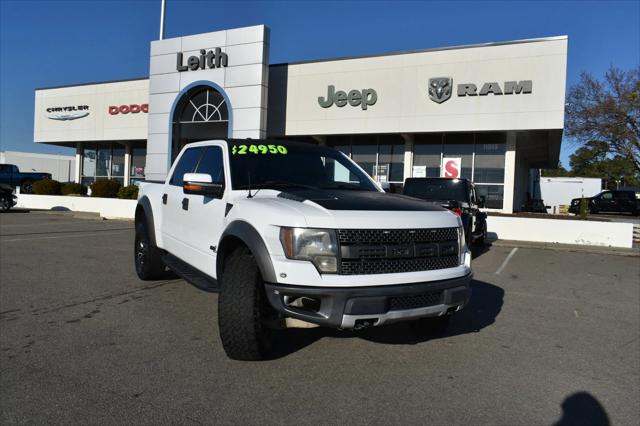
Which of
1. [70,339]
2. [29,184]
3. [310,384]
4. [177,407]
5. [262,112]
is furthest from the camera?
[29,184]

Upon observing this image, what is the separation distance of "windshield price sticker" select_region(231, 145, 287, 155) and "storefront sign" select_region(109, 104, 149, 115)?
23.4m

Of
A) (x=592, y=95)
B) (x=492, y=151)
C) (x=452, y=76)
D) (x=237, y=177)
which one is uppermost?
(x=592, y=95)

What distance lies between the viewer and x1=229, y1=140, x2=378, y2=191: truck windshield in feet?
14.5

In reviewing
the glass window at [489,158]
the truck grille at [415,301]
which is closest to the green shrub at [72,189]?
the glass window at [489,158]

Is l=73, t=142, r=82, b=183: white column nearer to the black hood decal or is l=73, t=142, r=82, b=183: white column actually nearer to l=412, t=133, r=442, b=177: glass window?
l=412, t=133, r=442, b=177: glass window

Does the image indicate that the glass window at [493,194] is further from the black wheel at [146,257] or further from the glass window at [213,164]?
the glass window at [213,164]

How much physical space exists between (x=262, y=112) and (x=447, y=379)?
57.1ft

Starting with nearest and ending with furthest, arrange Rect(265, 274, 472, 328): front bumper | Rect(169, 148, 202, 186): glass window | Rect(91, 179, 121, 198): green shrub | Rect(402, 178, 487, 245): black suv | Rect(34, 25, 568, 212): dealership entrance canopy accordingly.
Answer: Rect(265, 274, 472, 328): front bumper < Rect(169, 148, 202, 186): glass window < Rect(402, 178, 487, 245): black suv < Rect(34, 25, 568, 212): dealership entrance canopy < Rect(91, 179, 121, 198): green shrub

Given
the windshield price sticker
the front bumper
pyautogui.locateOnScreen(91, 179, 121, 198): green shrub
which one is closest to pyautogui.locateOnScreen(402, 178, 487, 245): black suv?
the windshield price sticker

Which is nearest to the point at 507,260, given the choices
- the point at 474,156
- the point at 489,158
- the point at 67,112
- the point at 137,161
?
the point at 489,158

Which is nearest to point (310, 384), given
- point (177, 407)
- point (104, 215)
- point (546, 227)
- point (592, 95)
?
point (177, 407)

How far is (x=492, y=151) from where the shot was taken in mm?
19172

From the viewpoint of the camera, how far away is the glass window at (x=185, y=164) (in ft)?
17.9

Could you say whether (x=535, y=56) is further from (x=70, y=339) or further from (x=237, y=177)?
(x=70, y=339)
